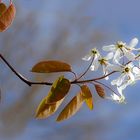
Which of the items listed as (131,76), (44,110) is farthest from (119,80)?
(44,110)

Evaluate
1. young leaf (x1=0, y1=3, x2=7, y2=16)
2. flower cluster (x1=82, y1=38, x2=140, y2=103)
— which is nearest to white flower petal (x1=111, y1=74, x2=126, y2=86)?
flower cluster (x1=82, y1=38, x2=140, y2=103)

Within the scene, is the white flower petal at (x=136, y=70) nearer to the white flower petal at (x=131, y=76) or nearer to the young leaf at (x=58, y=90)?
the white flower petal at (x=131, y=76)

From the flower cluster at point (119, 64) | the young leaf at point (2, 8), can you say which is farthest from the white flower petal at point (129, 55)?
the young leaf at point (2, 8)

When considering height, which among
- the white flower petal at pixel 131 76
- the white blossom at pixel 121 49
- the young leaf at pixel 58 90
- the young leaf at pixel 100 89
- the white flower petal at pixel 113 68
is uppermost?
the white blossom at pixel 121 49

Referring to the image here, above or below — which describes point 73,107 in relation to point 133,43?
below

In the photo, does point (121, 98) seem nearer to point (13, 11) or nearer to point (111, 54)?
point (111, 54)

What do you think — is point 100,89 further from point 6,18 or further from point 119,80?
point 6,18

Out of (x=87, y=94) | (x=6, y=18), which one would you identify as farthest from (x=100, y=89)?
(x=6, y=18)
